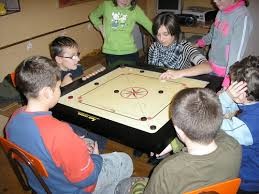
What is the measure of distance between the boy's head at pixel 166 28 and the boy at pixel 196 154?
133 centimetres

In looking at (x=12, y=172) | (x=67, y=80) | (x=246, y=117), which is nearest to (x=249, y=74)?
(x=246, y=117)

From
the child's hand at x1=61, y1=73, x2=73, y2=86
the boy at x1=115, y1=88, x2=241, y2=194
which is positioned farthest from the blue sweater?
the child's hand at x1=61, y1=73, x2=73, y2=86

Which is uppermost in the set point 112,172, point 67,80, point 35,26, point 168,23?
point 168,23

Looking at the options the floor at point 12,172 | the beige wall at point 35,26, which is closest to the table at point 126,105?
the floor at point 12,172

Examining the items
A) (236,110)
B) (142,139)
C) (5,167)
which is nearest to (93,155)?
(142,139)

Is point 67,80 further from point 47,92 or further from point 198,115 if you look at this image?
point 198,115

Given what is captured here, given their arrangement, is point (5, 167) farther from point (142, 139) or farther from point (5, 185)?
point (142, 139)

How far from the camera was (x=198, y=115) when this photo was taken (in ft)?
3.66

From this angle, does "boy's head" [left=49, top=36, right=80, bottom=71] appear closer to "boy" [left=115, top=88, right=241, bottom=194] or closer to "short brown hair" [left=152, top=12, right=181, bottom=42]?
"short brown hair" [left=152, top=12, right=181, bottom=42]

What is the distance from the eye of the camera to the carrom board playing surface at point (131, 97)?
1.59 m

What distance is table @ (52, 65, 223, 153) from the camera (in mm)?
1461

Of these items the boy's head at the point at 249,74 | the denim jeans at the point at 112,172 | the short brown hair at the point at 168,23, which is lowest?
the denim jeans at the point at 112,172

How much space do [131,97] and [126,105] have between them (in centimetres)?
12

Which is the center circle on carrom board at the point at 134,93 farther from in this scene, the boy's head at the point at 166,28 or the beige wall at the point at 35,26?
the beige wall at the point at 35,26
